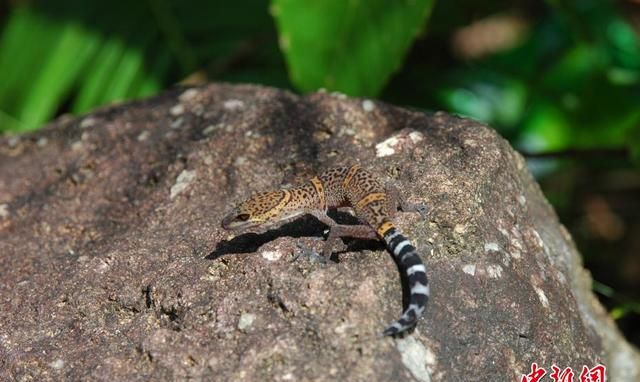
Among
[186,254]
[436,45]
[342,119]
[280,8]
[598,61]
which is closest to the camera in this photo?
[186,254]

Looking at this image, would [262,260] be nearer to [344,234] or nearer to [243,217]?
[243,217]

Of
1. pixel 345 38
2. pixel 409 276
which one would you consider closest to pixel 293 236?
pixel 409 276

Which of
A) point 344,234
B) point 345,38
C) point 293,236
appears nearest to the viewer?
point 344,234

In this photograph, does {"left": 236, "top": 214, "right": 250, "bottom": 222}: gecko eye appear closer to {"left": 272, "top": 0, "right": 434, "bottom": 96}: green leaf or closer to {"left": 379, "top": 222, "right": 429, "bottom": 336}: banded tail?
{"left": 379, "top": 222, "right": 429, "bottom": 336}: banded tail

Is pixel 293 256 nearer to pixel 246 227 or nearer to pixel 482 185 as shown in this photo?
pixel 246 227

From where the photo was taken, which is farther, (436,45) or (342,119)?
(436,45)

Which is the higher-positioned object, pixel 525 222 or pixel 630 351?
pixel 525 222

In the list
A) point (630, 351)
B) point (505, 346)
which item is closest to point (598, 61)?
point (630, 351)
